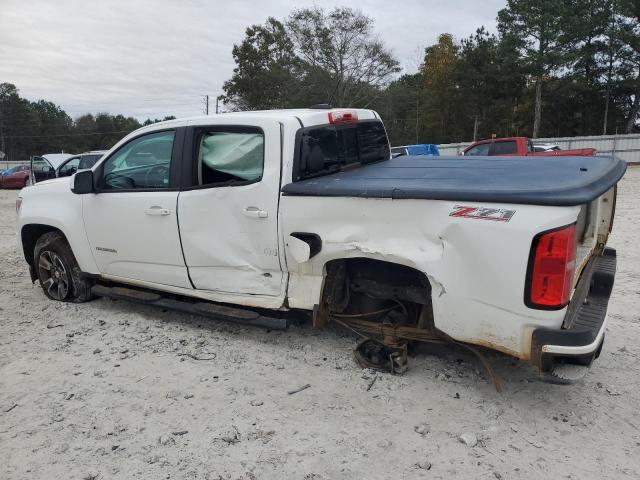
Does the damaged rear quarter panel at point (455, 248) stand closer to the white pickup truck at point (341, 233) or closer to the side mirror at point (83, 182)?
the white pickup truck at point (341, 233)

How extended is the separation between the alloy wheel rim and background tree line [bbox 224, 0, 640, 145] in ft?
122

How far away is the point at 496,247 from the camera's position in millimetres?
2869

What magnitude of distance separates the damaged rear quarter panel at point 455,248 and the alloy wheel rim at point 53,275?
3028 mm

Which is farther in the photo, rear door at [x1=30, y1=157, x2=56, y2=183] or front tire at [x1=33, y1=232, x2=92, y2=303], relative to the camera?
rear door at [x1=30, y1=157, x2=56, y2=183]

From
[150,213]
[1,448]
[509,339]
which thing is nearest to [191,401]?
[1,448]

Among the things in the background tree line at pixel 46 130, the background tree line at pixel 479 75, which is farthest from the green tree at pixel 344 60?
the background tree line at pixel 46 130

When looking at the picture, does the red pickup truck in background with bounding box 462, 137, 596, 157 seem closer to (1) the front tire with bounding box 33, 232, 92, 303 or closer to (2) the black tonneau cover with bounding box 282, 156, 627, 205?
(2) the black tonneau cover with bounding box 282, 156, 627, 205

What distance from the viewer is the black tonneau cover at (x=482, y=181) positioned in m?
2.79

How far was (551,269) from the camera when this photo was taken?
2.76 meters

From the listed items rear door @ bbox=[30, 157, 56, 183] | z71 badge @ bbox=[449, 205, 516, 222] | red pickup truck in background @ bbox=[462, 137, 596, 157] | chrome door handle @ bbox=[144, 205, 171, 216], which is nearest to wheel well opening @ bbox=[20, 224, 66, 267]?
chrome door handle @ bbox=[144, 205, 171, 216]

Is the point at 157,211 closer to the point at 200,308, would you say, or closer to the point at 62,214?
the point at 200,308

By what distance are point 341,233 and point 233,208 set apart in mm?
943

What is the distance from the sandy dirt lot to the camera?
109 inches

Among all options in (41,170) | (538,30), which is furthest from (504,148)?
(538,30)
